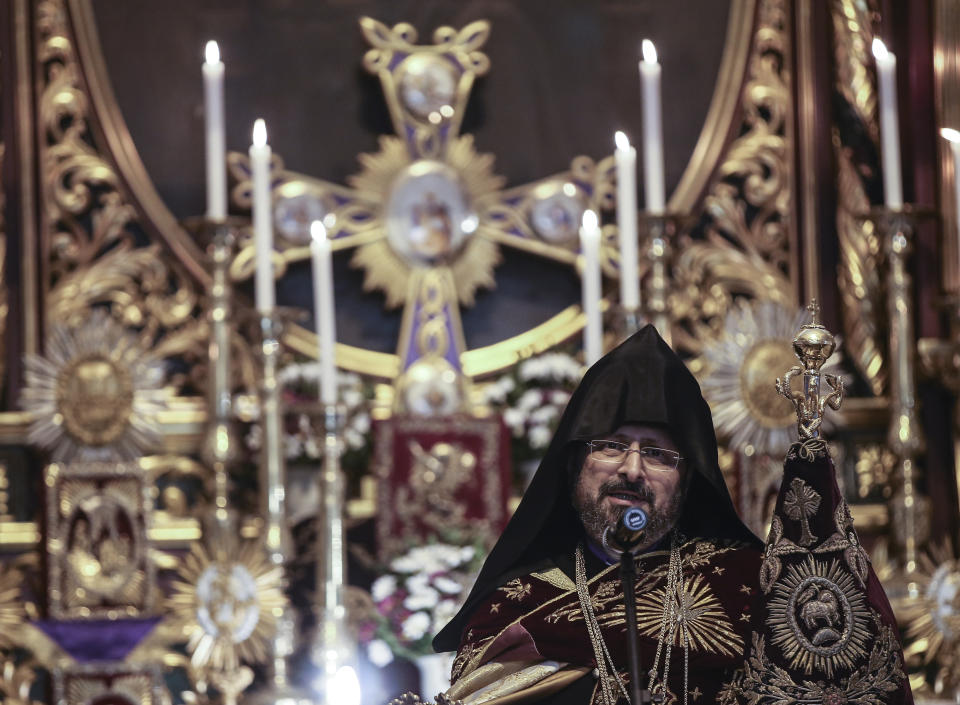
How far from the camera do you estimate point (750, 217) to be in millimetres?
5730

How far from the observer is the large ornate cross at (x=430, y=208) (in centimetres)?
546

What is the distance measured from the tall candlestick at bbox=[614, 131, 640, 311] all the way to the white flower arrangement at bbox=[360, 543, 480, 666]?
2.78ft

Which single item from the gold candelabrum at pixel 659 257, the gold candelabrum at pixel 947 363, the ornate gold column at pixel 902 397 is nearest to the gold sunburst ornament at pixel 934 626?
the ornate gold column at pixel 902 397

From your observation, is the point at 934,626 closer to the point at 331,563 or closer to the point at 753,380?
the point at 753,380

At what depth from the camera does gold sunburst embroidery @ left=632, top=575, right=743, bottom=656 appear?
3.19 meters

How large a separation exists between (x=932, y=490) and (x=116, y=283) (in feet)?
8.64

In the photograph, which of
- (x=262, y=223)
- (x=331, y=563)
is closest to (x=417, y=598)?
(x=331, y=563)

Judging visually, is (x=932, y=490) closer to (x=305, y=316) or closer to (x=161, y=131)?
(x=305, y=316)

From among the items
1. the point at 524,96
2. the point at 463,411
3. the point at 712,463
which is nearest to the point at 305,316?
the point at 463,411

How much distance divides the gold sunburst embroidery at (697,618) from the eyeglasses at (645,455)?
0.22 meters

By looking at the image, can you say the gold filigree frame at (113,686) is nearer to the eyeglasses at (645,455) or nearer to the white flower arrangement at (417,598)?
the white flower arrangement at (417,598)

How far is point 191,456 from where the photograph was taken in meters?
5.30

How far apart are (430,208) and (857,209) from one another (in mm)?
1387

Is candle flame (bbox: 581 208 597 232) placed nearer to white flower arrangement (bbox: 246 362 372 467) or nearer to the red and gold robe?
white flower arrangement (bbox: 246 362 372 467)
